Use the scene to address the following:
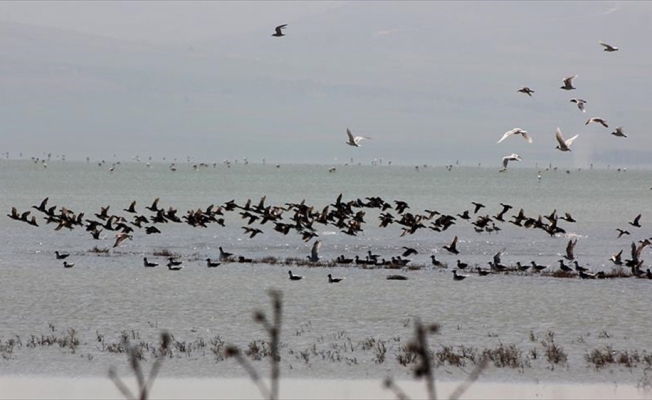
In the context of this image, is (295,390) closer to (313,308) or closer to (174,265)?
(313,308)

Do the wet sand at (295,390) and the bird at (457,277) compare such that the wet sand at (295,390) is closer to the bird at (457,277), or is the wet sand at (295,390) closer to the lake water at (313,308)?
the lake water at (313,308)

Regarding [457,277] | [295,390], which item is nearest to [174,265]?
[457,277]

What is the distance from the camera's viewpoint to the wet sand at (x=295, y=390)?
18.6 metres

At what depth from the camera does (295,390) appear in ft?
63.0

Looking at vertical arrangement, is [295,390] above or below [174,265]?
above

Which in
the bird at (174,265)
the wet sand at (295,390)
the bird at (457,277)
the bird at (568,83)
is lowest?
the bird at (174,265)

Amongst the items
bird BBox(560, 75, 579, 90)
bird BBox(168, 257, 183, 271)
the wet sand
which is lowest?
bird BBox(168, 257, 183, 271)

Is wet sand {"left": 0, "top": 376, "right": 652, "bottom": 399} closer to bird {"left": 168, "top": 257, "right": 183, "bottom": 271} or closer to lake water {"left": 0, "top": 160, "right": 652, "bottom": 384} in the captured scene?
lake water {"left": 0, "top": 160, "right": 652, "bottom": 384}

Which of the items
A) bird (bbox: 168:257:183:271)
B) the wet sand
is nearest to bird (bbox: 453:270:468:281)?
bird (bbox: 168:257:183:271)

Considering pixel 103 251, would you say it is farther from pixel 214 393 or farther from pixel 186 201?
pixel 186 201

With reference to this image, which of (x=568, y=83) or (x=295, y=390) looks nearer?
(x=295, y=390)

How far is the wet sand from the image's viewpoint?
18.6 meters

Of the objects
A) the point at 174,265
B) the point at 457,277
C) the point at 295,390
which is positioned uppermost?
the point at 295,390

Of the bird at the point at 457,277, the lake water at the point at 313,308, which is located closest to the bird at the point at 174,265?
the lake water at the point at 313,308
